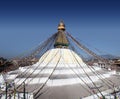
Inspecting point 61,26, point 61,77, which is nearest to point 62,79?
point 61,77

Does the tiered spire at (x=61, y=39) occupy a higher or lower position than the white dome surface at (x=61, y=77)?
higher

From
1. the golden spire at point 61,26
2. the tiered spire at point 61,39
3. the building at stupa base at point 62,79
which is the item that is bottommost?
the building at stupa base at point 62,79

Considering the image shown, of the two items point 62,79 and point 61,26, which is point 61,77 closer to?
point 62,79

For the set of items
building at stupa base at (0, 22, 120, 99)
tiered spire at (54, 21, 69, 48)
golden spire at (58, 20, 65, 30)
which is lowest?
building at stupa base at (0, 22, 120, 99)

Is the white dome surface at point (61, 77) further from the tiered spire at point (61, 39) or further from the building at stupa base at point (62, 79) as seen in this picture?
the tiered spire at point (61, 39)

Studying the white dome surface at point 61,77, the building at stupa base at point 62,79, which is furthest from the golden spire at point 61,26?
the white dome surface at point 61,77

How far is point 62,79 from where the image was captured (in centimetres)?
1470

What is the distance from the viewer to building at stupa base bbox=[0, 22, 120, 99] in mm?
13156

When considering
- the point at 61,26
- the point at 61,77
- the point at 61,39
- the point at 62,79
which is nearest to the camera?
the point at 62,79

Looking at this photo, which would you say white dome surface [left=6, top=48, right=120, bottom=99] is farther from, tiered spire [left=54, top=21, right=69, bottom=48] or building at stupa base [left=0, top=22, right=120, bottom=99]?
tiered spire [left=54, top=21, right=69, bottom=48]

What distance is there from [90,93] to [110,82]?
3880 millimetres

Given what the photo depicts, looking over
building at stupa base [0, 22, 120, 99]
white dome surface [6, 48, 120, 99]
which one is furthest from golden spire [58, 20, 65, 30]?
white dome surface [6, 48, 120, 99]

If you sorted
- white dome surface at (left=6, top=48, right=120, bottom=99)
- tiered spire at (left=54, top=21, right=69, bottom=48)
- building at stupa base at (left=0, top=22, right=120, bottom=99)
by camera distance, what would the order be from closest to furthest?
building at stupa base at (left=0, top=22, right=120, bottom=99) → white dome surface at (left=6, top=48, right=120, bottom=99) → tiered spire at (left=54, top=21, right=69, bottom=48)

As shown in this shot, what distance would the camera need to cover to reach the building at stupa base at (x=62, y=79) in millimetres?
13156
